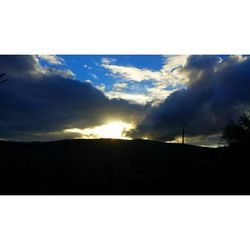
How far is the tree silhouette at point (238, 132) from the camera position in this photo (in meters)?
10.2

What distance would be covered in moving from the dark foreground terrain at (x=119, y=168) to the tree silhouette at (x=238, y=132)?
1.40 ft

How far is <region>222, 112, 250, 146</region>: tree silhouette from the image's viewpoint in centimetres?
1021

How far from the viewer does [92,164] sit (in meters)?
9.24

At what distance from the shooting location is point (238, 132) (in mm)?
10945

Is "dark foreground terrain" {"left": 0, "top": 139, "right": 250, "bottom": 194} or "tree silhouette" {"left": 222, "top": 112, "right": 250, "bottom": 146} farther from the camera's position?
"tree silhouette" {"left": 222, "top": 112, "right": 250, "bottom": 146}

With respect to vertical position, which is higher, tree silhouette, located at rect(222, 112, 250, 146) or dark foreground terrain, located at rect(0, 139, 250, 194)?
tree silhouette, located at rect(222, 112, 250, 146)

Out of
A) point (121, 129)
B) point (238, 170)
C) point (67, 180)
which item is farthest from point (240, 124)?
point (67, 180)

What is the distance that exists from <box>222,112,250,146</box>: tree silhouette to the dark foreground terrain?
0.43 meters

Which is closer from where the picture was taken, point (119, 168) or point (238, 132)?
point (119, 168)

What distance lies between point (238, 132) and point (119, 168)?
14.4 ft

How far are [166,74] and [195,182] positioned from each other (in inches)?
108

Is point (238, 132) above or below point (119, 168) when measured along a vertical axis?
above
